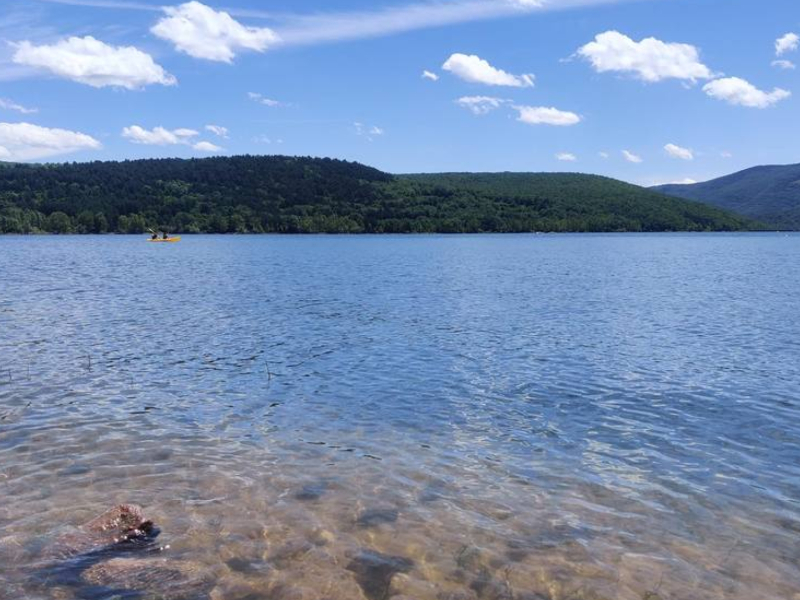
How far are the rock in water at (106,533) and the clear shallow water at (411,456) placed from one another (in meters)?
0.33

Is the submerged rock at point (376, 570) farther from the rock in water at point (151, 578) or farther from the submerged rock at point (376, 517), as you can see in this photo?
the rock in water at point (151, 578)

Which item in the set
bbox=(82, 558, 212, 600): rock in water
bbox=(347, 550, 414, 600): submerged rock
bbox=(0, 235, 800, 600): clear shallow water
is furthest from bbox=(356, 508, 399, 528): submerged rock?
bbox=(82, 558, 212, 600): rock in water

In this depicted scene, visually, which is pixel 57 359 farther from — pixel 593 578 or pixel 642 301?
pixel 642 301

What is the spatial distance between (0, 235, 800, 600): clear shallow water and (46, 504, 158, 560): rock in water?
327 mm

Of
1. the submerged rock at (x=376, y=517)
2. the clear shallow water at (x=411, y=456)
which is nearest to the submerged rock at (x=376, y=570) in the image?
the clear shallow water at (x=411, y=456)

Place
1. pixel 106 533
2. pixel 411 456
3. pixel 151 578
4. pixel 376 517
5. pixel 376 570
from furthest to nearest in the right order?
pixel 411 456
pixel 376 517
pixel 106 533
pixel 376 570
pixel 151 578

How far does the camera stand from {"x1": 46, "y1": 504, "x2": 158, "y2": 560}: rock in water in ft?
32.3

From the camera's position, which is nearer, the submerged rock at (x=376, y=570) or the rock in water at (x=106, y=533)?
the submerged rock at (x=376, y=570)

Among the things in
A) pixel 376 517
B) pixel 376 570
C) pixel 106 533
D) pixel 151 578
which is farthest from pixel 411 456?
pixel 151 578

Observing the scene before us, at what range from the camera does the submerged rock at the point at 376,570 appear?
29.9 feet

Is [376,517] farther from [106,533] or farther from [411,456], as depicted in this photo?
[106,533]

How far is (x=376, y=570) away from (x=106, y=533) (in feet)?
13.9

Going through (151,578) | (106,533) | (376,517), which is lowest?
(376,517)

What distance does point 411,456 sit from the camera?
48.7 feet
